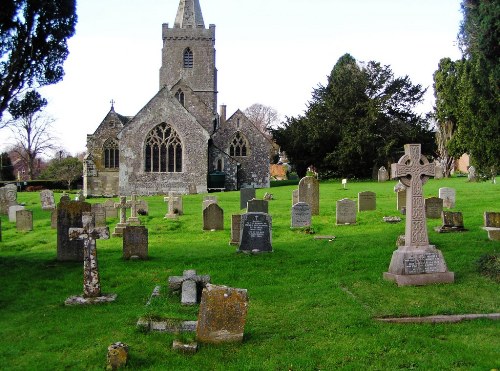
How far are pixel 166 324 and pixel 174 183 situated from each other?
30812 millimetres

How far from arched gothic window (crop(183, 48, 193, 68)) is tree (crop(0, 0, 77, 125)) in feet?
118

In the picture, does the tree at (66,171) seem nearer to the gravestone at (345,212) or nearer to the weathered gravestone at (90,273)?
the gravestone at (345,212)

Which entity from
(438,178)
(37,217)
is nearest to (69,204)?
(37,217)

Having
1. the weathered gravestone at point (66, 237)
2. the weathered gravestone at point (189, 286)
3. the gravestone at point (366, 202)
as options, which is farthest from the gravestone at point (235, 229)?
the gravestone at point (366, 202)

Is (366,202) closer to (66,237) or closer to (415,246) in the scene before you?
(415,246)

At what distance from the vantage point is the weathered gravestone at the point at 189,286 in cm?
889

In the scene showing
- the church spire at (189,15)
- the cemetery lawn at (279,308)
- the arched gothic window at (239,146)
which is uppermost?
the church spire at (189,15)

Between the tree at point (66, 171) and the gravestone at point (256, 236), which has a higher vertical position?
the tree at point (66, 171)

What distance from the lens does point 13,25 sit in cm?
1269

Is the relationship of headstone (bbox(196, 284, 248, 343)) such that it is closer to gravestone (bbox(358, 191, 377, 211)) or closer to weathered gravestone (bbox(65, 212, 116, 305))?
weathered gravestone (bbox(65, 212, 116, 305))

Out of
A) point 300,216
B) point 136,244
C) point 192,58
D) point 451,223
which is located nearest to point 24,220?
point 136,244

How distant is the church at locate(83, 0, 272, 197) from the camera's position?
1476 inches

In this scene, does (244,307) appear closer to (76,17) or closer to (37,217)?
(76,17)

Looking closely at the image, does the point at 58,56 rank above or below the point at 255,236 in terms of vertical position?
above
